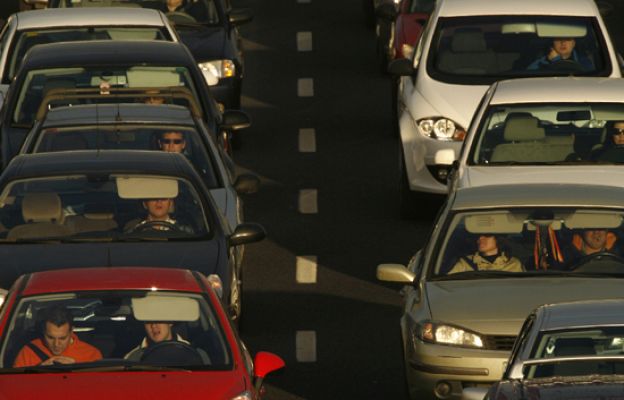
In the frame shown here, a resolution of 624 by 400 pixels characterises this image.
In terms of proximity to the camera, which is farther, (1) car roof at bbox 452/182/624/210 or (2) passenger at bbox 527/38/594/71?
(2) passenger at bbox 527/38/594/71

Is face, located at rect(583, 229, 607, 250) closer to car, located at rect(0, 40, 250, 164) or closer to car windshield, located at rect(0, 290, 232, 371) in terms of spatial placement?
car windshield, located at rect(0, 290, 232, 371)

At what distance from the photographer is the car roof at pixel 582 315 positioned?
13.3 m

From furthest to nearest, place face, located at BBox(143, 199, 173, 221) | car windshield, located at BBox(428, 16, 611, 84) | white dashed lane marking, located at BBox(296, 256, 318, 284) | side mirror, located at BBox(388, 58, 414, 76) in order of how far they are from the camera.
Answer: side mirror, located at BBox(388, 58, 414, 76) < car windshield, located at BBox(428, 16, 611, 84) < white dashed lane marking, located at BBox(296, 256, 318, 284) < face, located at BBox(143, 199, 173, 221)

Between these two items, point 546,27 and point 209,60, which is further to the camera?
point 209,60

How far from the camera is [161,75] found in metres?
22.4

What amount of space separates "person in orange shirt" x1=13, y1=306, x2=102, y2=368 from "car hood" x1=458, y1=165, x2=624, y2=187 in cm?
597

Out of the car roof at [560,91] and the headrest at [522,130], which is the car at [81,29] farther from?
the headrest at [522,130]

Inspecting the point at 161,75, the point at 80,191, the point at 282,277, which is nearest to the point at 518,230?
the point at 80,191

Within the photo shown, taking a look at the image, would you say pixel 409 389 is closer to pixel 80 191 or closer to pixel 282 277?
pixel 80 191

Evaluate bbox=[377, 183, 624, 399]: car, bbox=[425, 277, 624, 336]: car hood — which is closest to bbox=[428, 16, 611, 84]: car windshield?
bbox=[377, 183, 624, 399]: car

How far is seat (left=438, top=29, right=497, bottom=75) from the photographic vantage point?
23531 mm

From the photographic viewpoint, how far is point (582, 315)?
1344cm

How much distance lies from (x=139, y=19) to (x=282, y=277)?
4.22m

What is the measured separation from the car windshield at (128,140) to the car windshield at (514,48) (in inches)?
168
